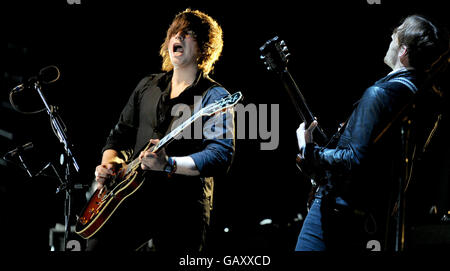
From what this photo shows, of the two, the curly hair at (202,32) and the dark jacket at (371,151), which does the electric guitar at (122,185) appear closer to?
the curly hair at (202,32)

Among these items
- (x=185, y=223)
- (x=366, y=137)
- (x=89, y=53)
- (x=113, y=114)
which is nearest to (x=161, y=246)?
(x=185, y=223)

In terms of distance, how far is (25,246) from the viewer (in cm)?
366

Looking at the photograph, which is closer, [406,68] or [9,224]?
[406,68]

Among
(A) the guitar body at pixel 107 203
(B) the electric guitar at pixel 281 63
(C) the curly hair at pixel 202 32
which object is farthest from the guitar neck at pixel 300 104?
(A) the guitar body at pixel 107 203

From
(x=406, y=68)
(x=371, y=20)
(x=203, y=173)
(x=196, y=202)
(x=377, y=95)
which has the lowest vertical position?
(x=196, y=202)

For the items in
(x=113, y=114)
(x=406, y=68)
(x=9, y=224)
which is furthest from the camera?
(x=113, y=114)

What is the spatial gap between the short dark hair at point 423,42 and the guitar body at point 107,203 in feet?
5.24

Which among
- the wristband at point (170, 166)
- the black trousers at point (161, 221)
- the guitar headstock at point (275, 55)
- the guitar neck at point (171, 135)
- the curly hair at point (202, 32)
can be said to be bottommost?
the black trousers at point (161, 221)

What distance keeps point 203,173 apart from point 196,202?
0.19 m

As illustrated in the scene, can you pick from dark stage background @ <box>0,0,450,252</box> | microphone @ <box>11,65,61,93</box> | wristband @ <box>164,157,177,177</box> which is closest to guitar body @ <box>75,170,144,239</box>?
wristband @ <box>164,157,177,177</box>

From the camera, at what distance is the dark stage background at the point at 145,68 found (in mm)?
3709

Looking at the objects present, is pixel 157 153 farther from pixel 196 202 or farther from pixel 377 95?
pixel 377 95

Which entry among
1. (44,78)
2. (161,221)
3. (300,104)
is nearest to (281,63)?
(300,104)

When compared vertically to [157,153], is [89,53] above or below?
above
